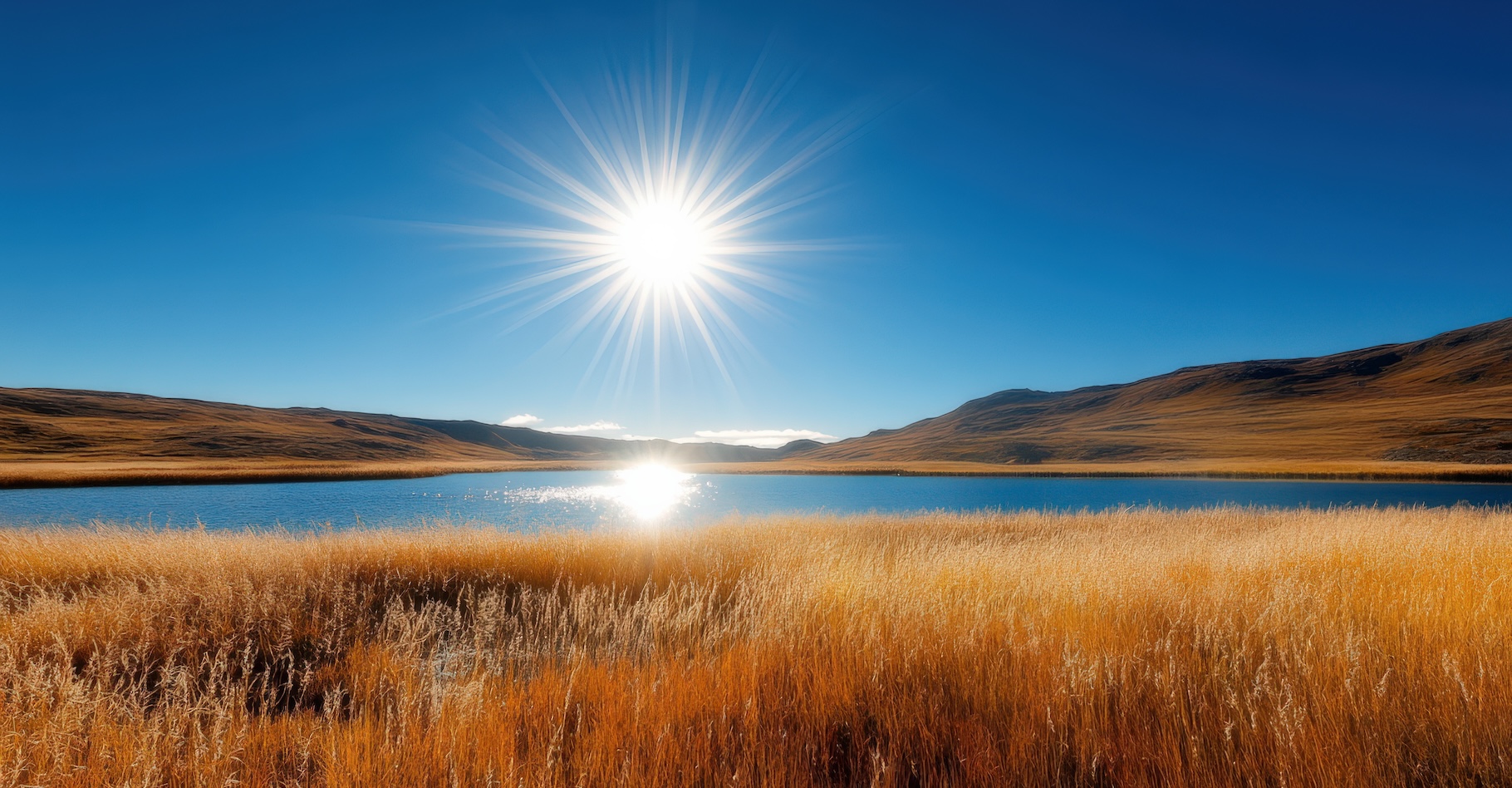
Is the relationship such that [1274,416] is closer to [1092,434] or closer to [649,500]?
[1092,434]

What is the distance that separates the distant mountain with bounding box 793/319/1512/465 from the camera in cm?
7462

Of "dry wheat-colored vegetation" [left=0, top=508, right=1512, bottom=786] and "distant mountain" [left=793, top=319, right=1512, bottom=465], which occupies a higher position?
"distant mountain" [left=793, top=319, right=1512, bottom=465]

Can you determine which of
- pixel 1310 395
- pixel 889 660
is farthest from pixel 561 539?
pixel 1310 395

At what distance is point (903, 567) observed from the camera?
6.91 m

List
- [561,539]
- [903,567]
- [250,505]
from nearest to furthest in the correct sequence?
[903,567] → [561,539] → [250,505]

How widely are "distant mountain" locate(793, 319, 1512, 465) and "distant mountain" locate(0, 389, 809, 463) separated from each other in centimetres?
9625

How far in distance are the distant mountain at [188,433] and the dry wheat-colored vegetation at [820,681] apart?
93.5 m

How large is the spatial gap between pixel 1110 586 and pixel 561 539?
8.26 metres

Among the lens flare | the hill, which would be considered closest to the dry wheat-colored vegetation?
the lens flare

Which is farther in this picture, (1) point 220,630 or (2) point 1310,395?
(2) point 1310,395

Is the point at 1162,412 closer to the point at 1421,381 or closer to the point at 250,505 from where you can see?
the point at 1421,381

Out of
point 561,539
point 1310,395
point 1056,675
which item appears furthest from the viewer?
point 1310,395

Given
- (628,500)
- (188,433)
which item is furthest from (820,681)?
(188,433)

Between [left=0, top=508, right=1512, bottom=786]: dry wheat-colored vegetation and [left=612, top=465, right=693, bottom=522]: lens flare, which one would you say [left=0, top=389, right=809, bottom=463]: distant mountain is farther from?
[left=0, top=508, right=1512, bottom=786]: dry wheat-colored vegetation
